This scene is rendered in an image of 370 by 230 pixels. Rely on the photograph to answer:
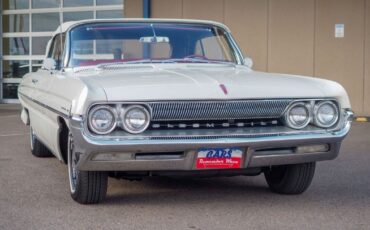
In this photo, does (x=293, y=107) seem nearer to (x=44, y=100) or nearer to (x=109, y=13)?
(x=44, y=100)

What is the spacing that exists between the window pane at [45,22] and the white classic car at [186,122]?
42.5 feet

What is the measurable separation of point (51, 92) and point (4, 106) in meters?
12.8

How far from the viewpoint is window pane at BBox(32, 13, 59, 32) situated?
18484 millimetres

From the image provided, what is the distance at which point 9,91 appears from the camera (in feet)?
62.8

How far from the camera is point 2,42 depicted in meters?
19.1

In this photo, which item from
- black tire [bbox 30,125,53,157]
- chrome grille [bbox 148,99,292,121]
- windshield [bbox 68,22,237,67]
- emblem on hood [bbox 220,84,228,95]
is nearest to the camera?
chrome grille [bbox 148,99,292,121]

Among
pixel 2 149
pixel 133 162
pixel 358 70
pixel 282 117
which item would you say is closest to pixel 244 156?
pixel 282 117

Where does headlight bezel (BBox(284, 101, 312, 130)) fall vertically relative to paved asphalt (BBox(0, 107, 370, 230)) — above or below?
above

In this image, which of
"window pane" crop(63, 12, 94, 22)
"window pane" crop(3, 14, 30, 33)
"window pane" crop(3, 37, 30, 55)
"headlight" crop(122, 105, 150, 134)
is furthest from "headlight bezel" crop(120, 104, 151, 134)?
"window pane" crop(3, 14, 30, 33)

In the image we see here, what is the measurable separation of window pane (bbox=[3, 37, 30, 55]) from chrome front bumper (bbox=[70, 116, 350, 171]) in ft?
48.6

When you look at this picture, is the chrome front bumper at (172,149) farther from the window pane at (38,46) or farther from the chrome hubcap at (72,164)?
the window pane at (38,46)

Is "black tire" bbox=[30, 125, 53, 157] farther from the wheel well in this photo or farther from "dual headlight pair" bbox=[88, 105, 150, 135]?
"dual headlight pair" bbox=[88, 105, 150, 135]

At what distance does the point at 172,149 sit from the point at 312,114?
123cm

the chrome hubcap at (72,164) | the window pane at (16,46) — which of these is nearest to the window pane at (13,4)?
the window pane at (16,46)
